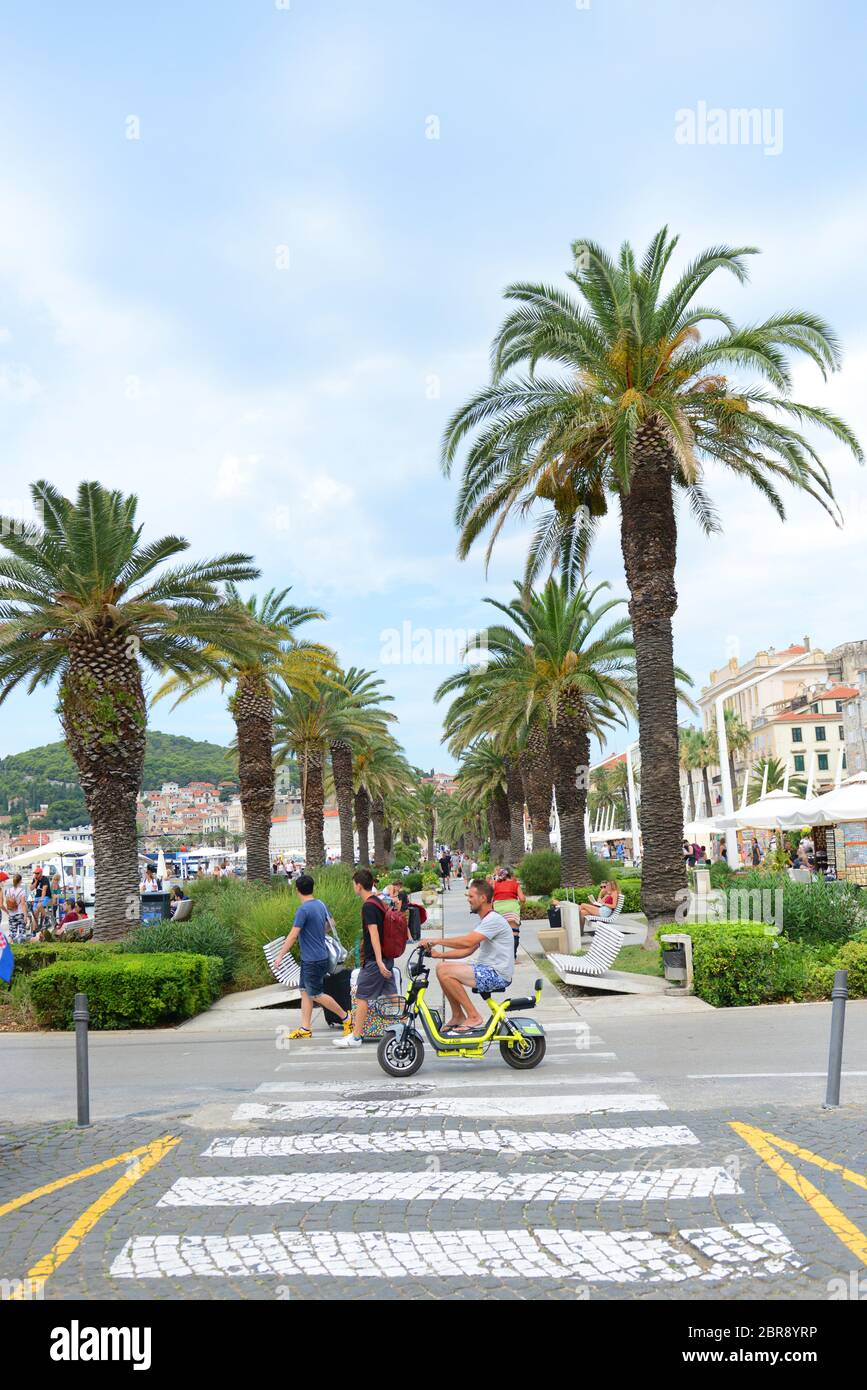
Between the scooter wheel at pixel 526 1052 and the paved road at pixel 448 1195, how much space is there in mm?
339

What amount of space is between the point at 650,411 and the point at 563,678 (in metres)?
11.9

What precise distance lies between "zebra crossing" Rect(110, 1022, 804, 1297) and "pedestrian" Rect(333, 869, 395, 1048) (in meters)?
1.97

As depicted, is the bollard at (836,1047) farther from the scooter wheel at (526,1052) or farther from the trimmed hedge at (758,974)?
the trimmed hedge at (758,974)

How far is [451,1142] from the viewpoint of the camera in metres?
6.97

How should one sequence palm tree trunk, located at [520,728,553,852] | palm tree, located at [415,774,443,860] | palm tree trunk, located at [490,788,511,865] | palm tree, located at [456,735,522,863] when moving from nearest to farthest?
1. palm tree trunk, located at [520,728,553,852]
2. palm tree, located at [456,735,522,863]
3. palm tree trunk, located at [490,788,511,865]
4. palm tree, located at [415,774,443,860]

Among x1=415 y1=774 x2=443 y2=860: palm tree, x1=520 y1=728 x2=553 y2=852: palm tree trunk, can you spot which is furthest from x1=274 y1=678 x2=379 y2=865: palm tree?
x1=415 y1=774 x2=443 y2=860: palm tree

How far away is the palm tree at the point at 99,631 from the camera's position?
57.9 feet

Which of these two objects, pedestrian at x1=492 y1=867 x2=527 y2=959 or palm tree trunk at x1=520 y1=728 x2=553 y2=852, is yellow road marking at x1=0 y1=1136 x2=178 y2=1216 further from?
palm tree trunk at x1=520 y1=728 x2=553 y2=852

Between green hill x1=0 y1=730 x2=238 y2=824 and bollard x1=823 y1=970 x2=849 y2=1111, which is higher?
green hill x1=0 y1=730 x2=238 y2=824

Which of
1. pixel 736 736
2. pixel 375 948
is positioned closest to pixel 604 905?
pixel 375 948

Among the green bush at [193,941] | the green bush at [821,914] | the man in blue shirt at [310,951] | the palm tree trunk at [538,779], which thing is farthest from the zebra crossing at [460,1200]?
the palm tree trunk at [538,779]

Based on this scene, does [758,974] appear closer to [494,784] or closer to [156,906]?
[156,906]

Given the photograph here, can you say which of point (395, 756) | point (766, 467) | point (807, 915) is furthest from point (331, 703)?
point (807, 915)

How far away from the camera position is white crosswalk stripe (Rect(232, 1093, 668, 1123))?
776 cm
